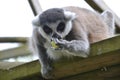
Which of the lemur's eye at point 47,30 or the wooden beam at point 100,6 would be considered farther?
the wooden beam at point 100,6

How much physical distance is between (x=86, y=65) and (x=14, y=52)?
3.43 meters

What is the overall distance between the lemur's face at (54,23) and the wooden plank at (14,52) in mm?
2723

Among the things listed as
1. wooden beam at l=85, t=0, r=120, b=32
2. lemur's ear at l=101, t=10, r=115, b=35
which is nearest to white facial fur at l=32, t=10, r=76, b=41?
wooden beam at l=85, t=0, r=120, b=32

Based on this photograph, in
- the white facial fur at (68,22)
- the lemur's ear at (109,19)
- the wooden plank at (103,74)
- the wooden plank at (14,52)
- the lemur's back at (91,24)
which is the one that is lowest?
the wooden plank at (14,52)

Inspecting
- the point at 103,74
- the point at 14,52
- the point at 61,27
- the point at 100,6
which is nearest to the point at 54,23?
the point at 61,27

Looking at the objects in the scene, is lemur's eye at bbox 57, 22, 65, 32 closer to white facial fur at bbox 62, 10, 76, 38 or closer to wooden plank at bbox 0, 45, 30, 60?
white facial fur at bbox 62, 10, 76, 38

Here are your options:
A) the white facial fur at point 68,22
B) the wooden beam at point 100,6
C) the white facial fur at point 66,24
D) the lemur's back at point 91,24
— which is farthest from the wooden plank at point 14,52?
the white facial fur at point 68,22

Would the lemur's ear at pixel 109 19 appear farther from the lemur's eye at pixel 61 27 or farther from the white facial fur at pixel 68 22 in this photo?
the lemur's eye at pixel 61 27

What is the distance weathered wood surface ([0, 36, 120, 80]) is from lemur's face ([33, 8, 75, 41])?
28 centimetres

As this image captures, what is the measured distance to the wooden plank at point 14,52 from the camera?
6066 mm

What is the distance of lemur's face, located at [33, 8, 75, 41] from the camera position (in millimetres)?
3160

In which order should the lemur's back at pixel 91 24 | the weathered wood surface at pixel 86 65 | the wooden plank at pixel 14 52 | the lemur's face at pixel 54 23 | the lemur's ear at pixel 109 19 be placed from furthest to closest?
the wooden plank at pixel 14 52
the lemur's ear at pixel 109 19
the lemur's back at pixel 91 24
the lemur's face at pixel 54 23
the weathered wood surface at pixel 86 65

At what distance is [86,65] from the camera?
299 cm

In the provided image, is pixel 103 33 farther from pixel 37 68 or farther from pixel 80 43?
pixel 37 68
